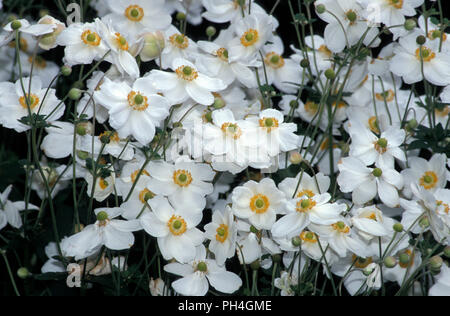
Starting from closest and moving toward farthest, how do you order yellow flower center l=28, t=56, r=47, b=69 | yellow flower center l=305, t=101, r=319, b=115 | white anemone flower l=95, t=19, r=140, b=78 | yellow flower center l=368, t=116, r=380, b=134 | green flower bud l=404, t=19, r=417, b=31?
white anemone flower l=95, t=19, r=140, b=78 → green flower bud l=404, t=19, r=417, b=31 → yellow flower center l=368, t=116, r=380, b=134 → yellow flower center l=305, t=101, r=319, b=115 → yellow flower center l=28, t=56, r=47, b=69

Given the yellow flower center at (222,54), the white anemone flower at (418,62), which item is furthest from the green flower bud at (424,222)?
the yellow flower center at (222,54)

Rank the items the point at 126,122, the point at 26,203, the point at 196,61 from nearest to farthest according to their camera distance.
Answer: the point at 126,122, the point at 26,203, the point at 196,61

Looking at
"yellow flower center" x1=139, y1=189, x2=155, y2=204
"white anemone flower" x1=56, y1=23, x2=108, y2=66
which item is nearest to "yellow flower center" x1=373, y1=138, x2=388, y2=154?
"yellow flower center" x1=139, y1=189, x2=155, y2=204

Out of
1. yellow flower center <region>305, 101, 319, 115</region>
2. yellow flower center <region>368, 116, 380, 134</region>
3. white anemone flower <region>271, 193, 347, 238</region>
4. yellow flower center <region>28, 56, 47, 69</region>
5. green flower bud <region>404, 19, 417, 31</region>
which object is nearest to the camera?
white anemone flower <region>271, 193, 347, 238</region>

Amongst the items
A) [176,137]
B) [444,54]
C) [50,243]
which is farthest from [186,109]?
[444,54]

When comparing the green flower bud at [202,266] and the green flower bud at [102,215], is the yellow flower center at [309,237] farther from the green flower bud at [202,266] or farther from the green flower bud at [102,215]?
the green flower bud at [102,215]

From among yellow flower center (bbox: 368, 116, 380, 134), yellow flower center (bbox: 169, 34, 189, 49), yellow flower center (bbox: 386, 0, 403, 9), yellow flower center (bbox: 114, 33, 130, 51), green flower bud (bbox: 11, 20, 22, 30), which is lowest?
yellow flower center (bbox: 368, 116, 380, 134)

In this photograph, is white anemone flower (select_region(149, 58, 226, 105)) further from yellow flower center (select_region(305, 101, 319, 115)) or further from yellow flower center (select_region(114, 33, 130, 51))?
yellow flower center (select_region(305, 101, 319, 115))

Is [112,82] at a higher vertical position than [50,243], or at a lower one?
higher
